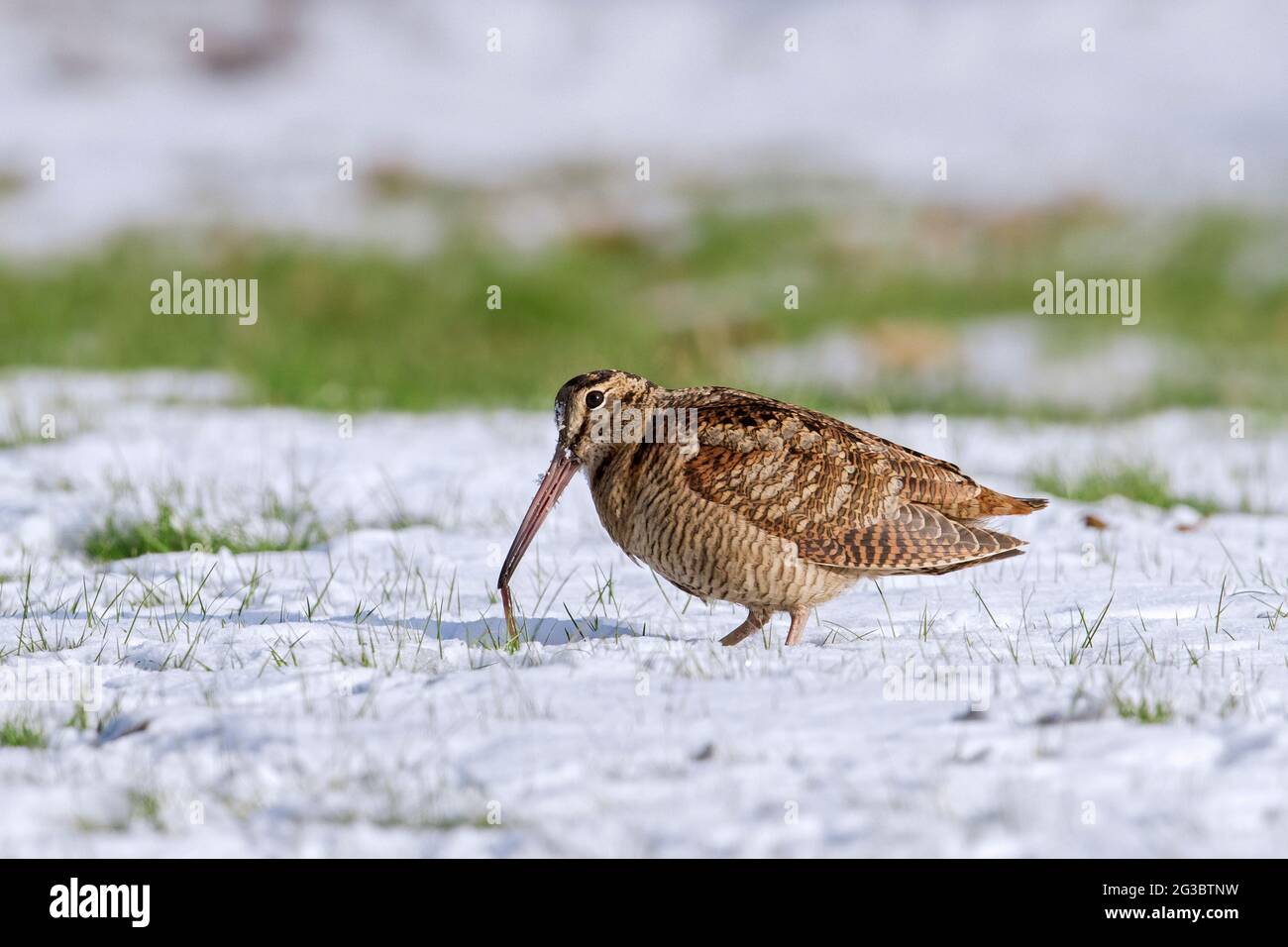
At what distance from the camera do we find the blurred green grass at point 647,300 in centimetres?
1112

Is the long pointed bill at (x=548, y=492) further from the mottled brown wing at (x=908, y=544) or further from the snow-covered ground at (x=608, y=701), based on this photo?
the mottled brown wing at (x=908, y=544)

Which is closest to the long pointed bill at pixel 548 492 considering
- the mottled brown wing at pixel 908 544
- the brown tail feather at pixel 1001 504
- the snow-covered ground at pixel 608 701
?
the snow-covered ground at pixel 608 701

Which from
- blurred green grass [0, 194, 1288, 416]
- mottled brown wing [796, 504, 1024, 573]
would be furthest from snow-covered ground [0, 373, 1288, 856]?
blurred green grass [0, 194, 1288, 416]

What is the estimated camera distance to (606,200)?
18859 millimetres

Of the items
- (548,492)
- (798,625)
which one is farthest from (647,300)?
(798,625)

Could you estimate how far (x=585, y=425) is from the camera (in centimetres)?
490

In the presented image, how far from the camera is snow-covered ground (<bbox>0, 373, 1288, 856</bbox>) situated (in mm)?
3055

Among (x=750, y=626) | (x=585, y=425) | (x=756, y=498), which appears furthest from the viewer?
(x=585, y=425)

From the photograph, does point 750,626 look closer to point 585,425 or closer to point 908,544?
point 908,544

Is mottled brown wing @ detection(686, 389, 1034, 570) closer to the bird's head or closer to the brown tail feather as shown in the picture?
the brown tail feather

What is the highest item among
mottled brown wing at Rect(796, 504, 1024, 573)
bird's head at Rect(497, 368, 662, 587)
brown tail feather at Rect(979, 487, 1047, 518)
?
bird's head at Rect(497, 368, 662, 587)

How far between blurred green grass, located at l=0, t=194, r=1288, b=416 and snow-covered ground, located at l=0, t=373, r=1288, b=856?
4095 mm

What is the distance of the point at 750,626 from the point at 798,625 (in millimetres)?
181
